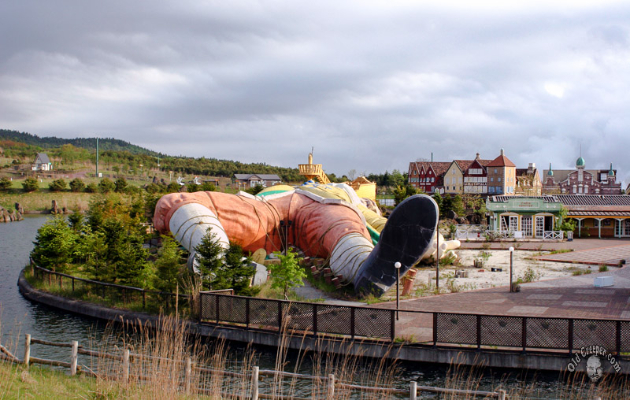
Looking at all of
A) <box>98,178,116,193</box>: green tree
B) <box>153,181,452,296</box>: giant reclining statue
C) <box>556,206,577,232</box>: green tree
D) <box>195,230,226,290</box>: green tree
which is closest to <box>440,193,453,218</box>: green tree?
<box>556,206,577,232</box>: green tree

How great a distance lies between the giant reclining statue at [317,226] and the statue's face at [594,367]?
475 centimetres

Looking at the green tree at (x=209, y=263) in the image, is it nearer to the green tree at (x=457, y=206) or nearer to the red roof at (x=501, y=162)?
the green tree at (x=457, y=206)

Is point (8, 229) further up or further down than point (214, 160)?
further down

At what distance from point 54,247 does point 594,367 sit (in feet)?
57.4

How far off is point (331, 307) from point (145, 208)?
25929 millimetres

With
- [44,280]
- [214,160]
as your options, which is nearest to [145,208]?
[44,280]

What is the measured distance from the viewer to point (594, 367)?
1024 cm

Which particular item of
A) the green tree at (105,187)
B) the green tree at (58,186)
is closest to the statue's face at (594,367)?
A: the green tree at (105,187)

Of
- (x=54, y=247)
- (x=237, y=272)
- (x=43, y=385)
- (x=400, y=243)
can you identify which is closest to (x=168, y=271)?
(x=237, y=272)

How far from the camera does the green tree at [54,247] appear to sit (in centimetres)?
1961

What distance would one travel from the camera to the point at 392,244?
14.5 m

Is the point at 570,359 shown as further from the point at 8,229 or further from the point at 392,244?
the point at 8,229

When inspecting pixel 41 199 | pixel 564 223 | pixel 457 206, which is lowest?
pixel 41 199

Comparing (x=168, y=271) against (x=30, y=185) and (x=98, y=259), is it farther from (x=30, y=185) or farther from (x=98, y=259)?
(x=30, y=185)
